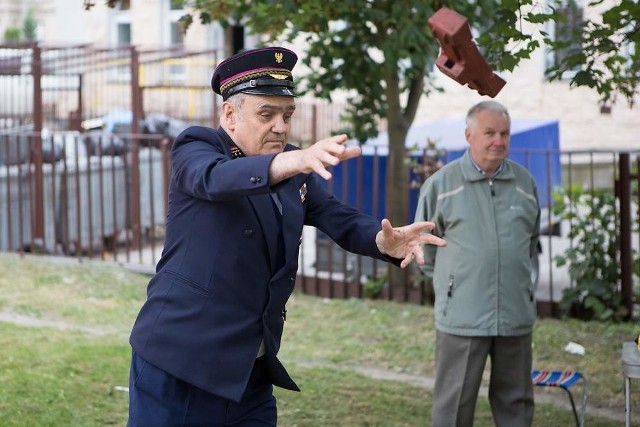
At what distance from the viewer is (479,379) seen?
5746mm

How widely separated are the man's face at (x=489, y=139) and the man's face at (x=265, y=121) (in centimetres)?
247

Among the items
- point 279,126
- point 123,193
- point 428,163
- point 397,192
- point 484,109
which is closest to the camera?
point 279,126

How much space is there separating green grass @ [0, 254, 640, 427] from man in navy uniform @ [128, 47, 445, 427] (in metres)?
2.91

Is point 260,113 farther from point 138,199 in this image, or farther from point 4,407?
point 138,199

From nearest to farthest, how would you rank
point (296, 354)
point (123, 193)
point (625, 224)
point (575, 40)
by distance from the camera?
point (575, 40) < point (296, 354) < point (625, 224) < point (123, 193)

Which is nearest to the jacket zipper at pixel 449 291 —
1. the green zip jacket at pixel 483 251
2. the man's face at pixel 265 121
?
the green zip jacket at pixel 483 251

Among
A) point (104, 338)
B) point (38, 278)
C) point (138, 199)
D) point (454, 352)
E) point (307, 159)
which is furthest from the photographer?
point (138, 199)

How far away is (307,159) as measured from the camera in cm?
288

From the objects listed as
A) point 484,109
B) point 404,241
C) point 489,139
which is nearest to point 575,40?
point 484,109

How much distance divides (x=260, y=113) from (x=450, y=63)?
0.99 metres

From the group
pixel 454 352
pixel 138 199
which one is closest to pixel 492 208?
pixel 454 352

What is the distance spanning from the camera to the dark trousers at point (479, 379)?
5707 mm

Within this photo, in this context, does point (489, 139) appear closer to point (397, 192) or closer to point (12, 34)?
point (397, 192)

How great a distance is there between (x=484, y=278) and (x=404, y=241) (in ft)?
7.46
